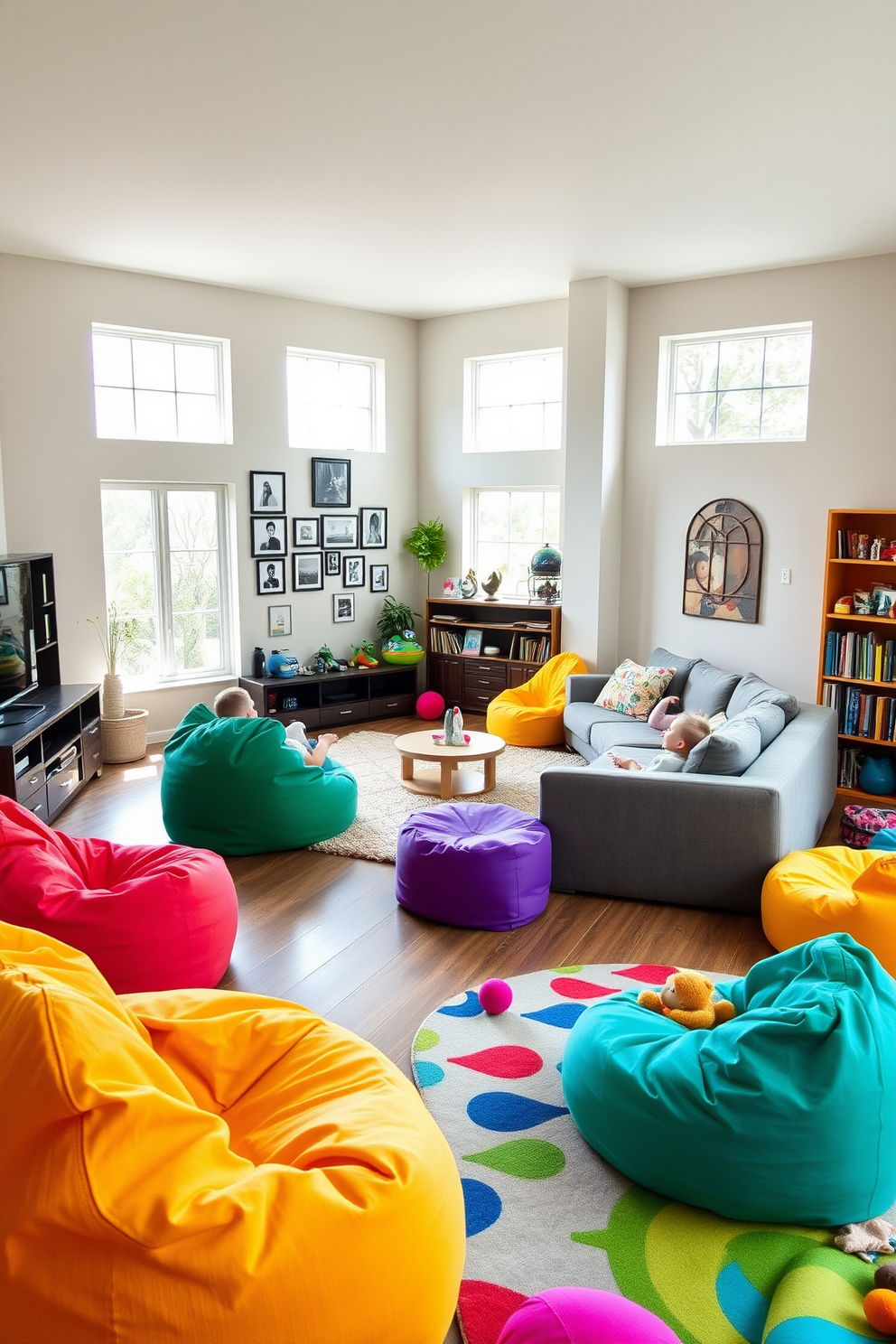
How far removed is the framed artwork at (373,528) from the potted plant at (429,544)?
24 centimetres

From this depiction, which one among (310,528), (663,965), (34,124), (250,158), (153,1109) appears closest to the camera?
(153,1109)

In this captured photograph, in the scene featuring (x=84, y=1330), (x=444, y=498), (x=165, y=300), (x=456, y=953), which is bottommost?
(x=456, y=953)

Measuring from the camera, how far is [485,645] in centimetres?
819

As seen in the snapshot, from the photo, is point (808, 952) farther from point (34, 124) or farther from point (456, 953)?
point (34, 124)

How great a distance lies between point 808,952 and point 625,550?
208 inches

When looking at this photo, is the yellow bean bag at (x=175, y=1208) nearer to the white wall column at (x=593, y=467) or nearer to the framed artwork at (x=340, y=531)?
the white wall column at (x=593, y=467)

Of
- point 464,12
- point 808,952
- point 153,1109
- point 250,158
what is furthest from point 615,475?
point 153,1109

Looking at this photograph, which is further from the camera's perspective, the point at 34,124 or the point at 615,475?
the point at 615,475

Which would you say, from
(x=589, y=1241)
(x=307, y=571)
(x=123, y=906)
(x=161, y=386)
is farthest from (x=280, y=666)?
(x=589, y=1241)

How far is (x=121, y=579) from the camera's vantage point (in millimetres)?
6949

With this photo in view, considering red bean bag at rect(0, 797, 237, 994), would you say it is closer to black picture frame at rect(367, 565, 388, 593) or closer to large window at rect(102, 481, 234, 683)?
large window at rect(102, 481, 234, 683)

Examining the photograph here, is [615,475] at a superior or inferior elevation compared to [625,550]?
superior

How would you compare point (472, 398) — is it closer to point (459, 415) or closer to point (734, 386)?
point (459, 415)

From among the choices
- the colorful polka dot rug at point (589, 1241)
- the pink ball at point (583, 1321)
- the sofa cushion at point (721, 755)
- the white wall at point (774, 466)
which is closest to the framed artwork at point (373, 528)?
the white wall at point (774, 466)
